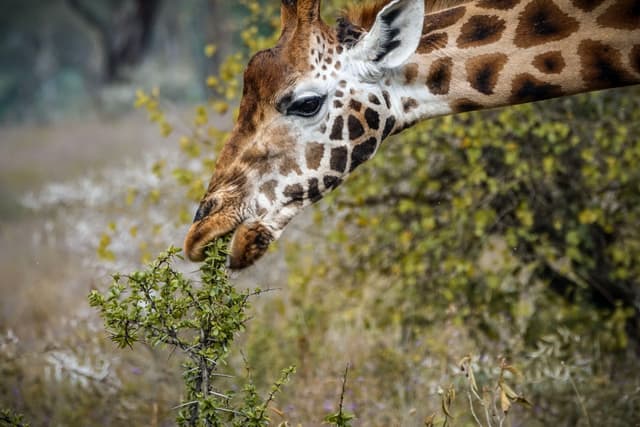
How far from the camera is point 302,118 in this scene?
360 cm

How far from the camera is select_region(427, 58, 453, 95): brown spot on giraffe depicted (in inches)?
148

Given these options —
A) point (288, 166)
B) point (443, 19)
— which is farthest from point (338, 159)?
point (443, 19)

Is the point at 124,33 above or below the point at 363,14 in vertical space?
above

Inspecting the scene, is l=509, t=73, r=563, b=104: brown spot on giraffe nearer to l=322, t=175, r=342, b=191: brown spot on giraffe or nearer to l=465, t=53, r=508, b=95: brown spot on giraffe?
l=465, t=53, r=508, b=95: brown spot on giraffe

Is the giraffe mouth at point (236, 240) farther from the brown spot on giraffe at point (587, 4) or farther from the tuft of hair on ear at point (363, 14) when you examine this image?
the brown spot on giraffe at point (587, 4)

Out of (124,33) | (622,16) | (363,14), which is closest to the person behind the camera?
(622,16)

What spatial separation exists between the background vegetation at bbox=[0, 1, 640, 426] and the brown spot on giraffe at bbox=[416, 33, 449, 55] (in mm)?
1099

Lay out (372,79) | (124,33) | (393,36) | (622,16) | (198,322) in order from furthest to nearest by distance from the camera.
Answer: (124,33), (372,79), (393,36), (622,16), (198,322)

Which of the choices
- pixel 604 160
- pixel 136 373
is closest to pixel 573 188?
pixel 604 160

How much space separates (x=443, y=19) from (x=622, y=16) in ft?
2.93

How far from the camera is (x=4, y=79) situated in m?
43.8

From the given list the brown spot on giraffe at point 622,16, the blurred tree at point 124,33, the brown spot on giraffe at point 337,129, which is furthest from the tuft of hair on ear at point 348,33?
the blurred tree at point 124,33

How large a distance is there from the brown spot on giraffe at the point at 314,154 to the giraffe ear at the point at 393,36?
1.64 ft

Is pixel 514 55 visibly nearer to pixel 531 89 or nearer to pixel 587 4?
pixel 531 89
